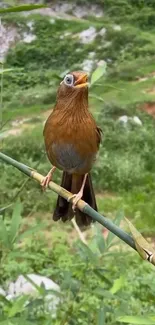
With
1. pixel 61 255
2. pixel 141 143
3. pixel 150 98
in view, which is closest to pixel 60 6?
pixel 150 98

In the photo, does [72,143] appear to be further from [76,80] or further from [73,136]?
[76,80]

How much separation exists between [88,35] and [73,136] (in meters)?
10.2

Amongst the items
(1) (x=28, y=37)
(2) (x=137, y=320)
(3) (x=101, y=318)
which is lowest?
(1) (x=28, y=37)

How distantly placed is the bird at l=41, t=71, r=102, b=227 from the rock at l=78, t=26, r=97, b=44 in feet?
32.5

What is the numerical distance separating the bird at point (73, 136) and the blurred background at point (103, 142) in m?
0.08

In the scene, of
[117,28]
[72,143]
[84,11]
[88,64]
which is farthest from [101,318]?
[84,11]

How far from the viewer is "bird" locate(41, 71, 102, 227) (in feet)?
4.01

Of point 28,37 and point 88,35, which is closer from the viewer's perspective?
point 88,35

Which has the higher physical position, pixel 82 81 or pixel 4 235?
pixel 82 81

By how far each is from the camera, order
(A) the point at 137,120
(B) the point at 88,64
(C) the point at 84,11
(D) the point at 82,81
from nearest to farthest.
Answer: (D) the point at 82,81
(A) the point at 137,120
(B) the point at 88,64
(C) the point at 84,11

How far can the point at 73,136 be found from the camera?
50.5 inches

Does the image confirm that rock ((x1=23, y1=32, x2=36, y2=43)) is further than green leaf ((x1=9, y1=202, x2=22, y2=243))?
Yes

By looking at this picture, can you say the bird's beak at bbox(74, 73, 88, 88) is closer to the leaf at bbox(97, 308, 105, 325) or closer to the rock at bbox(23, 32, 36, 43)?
the leaf at bbox(97, 308, 105, 325)

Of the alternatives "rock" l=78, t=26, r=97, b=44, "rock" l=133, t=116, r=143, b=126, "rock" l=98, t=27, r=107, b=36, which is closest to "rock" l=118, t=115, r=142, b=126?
"rock" l=133, t=116, r=143, b=126
